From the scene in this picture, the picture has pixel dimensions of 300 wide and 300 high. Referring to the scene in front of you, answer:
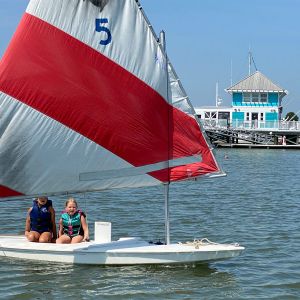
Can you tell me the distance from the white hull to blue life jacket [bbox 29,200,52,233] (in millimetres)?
393

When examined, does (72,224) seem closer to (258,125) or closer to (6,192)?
(6,192)

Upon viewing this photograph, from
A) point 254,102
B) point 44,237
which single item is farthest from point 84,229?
point 254,102

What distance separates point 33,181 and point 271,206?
13.7 m

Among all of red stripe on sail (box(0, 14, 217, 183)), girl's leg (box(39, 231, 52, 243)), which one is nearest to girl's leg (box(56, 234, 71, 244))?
girl's leg (box(39, 231, 52, 243))

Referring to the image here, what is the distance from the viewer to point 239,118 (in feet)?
247

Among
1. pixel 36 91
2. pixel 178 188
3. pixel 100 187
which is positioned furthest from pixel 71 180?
pixel 178 188

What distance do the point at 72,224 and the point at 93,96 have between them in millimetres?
2327

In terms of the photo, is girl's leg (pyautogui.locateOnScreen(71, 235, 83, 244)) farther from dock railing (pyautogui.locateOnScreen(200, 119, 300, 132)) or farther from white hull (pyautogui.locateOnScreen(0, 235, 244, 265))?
dock railing (pyautogui.locateOnScreen(200, 119, 300, 132))

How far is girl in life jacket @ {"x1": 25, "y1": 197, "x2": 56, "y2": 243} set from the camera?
13.4 m

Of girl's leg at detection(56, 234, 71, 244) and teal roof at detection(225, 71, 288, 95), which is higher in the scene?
teal roof at detection(225, 71, 288, 95)

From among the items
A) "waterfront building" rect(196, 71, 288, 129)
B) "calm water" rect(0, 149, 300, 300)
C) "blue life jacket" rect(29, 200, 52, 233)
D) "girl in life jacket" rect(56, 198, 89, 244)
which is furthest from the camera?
"waterfront building" rect(196, 71, 288, 129)

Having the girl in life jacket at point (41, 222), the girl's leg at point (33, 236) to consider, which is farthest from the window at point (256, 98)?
the girl's leg at point (33, 236)

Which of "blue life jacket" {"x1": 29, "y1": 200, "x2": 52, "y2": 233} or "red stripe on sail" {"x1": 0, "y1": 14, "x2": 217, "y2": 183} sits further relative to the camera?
"blue life jacket" {"x1": 29, "y1": 200, "x2": 52, "y2": 233}

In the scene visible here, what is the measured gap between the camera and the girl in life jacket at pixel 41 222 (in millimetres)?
13352
